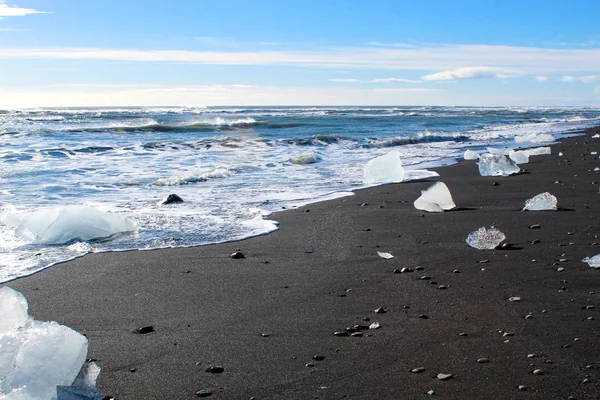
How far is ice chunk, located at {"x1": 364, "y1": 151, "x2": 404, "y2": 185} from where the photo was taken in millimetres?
8469

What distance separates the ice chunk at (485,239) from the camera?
4.38 meters

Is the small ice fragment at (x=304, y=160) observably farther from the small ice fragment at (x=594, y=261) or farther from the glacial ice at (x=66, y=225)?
the small ice fragment at (x=594, y=261)

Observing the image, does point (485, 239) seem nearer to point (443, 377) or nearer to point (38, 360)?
point (443, 377)

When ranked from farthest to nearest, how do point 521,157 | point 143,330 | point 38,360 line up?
point 521,157 < point 143,330 < point 38,360

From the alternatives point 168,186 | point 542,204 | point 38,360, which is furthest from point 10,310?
point 168,186

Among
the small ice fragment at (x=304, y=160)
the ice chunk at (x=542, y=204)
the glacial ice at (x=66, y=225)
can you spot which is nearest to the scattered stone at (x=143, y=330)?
the glacial ice at (x=66, y=225)

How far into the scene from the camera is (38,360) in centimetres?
205

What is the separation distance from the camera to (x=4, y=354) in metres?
2.11

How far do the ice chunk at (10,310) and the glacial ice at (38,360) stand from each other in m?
0.16

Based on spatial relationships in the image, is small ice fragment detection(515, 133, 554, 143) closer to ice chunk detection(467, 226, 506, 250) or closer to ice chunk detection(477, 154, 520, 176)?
ice chunk detection(477, 154, 520, 176)

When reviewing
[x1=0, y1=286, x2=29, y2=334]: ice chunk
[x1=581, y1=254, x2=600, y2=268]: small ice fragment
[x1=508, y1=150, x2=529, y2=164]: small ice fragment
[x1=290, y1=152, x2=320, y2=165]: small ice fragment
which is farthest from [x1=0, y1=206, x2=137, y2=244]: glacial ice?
[x1=508, y1=150, x2=529, y2=164]: small ice fragment

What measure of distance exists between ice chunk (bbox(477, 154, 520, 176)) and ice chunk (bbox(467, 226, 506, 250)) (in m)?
4.45

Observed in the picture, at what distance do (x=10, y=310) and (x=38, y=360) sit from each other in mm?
437

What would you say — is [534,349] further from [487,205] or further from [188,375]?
[487,205]
